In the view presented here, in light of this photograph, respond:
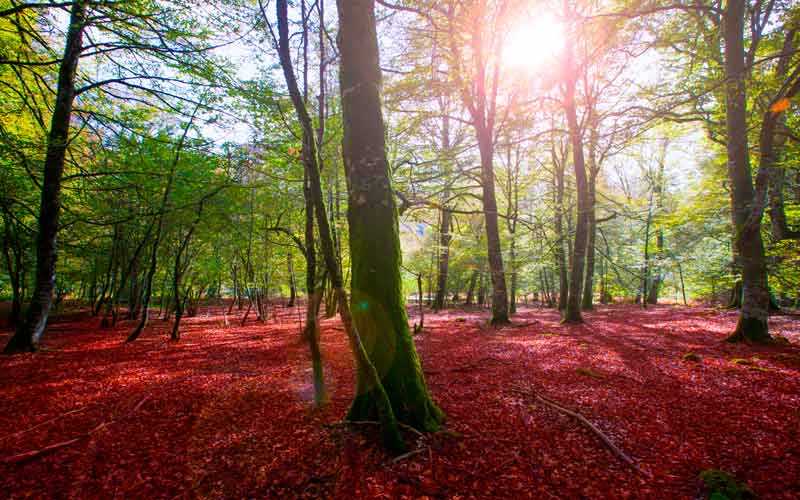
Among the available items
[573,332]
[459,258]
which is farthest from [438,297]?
[573,332]

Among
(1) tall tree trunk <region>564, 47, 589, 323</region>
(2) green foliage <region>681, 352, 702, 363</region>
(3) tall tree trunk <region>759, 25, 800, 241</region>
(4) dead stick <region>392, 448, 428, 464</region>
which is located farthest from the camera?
(1) tall tree trunk <region>564, 47, 589, 323</region>

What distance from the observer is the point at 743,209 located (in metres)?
6.97

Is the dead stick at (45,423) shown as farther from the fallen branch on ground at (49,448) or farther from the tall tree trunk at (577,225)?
the tall tree trunk at (577,225)

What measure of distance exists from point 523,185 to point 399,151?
9.57m

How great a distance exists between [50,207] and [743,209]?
16433mm

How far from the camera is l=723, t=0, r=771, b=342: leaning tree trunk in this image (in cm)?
684

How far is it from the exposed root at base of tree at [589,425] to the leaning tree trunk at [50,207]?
1118cm

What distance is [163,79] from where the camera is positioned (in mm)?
7586

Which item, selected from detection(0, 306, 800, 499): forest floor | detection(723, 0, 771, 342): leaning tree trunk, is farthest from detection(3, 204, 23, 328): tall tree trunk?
detection(723, 0, 771, 342): leaning tree trunk

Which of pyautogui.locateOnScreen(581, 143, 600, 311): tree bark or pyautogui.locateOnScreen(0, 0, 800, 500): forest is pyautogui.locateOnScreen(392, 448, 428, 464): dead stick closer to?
pyautogui.locateOnScreen(0, 0, 800, 500): forest

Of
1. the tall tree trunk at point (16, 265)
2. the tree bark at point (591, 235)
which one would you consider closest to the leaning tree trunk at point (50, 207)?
the tall tree trunk at point (16, 265)

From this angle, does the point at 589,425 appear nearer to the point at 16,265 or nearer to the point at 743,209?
the point at 743,209

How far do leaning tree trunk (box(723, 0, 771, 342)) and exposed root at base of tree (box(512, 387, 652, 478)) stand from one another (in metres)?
6.15

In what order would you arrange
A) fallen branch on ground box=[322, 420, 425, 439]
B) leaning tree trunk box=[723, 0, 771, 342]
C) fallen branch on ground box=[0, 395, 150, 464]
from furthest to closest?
1. leaning tree trunk box=[723, 0, 771, 342]
2. fallen branch on ground box=[322, 420, 425, 439]
3. fallen branch on ground box=[0, 395, 150, 464]
